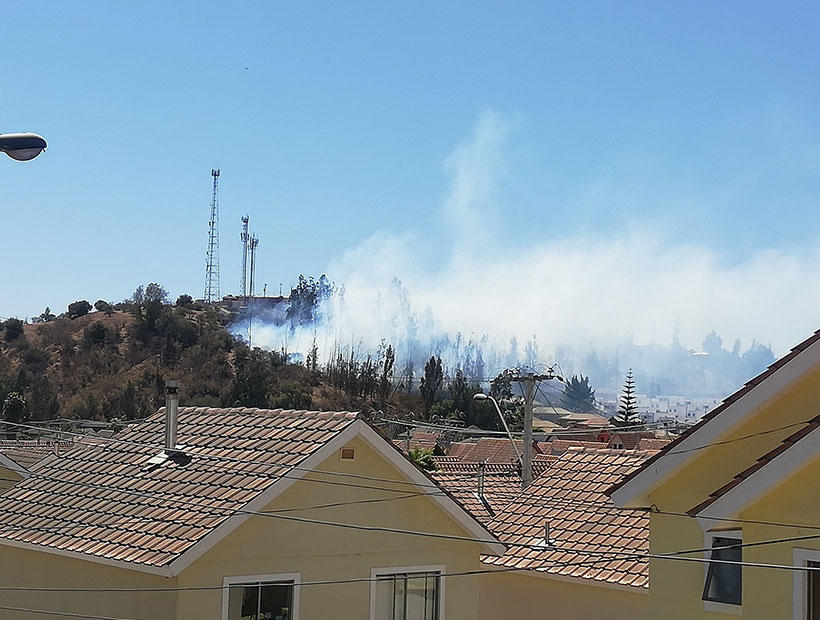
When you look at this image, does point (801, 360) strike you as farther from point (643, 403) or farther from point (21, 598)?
point (643, 403)

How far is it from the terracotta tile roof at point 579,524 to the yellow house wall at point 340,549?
134 cm

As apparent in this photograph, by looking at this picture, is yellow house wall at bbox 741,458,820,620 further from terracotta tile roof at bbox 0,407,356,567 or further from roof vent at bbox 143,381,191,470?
roof vent at bbox 143,381,191,470

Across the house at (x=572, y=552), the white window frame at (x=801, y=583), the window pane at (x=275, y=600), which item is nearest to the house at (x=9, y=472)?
the window pane at (x=275, y=600)

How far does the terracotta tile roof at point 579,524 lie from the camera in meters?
Answer: 17.1

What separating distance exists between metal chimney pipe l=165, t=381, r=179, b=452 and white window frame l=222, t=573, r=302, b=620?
2941 mm

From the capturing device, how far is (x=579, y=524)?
18.6m

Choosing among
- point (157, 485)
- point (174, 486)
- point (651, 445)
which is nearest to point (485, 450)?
point (651, 445)

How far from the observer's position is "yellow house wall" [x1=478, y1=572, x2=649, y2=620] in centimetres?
1677

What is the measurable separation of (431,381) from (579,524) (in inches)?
4058

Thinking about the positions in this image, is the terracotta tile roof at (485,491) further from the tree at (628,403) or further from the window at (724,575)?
the tree at (628,403)

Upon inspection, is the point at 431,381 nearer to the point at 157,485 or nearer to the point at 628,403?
the point at 628,403

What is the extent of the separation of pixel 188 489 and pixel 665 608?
21.4ft

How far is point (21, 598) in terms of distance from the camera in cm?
1623

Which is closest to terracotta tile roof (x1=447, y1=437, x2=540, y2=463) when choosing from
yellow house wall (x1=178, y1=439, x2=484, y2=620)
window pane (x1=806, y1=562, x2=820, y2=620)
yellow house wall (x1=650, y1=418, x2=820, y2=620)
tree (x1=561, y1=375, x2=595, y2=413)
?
yellow house wall (x1=178, y1=439, x2=484, y2=620)
